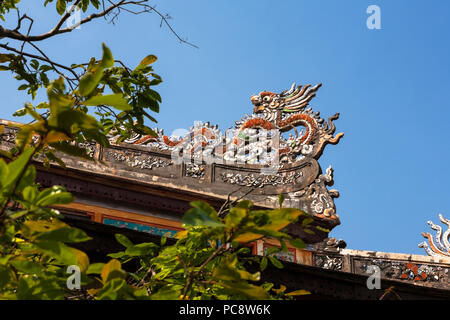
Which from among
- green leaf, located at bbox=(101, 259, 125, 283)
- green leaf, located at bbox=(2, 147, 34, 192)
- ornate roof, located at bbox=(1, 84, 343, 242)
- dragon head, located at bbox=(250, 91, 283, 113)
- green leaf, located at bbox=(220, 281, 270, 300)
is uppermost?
dragon head, located at bbox=(250, 91, 283, 113)

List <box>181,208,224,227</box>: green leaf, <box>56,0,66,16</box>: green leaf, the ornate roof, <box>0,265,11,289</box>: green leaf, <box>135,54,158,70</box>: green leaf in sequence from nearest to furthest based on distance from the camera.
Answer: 1. <box>181,208,224,227</box>: green leaf
2. <box>0,265,11,289</box>: green leaf
3. <box>135,54,158,70</box>: green leaf
4. <box>56,0,66,16</box>: green leaf
5. the ornate roof

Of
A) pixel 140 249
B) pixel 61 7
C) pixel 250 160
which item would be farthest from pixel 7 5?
pixel 250 160

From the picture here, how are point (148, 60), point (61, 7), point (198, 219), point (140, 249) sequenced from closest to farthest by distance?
1. point (198, 219)
2. point (140, 249)
3. point (148, 60)
4. point (61, 7)

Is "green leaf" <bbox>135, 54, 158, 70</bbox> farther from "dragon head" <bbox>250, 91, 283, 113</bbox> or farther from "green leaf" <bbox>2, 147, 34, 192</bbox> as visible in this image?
"dragon head" <bbox>250, 91, 283, 113</bbox>

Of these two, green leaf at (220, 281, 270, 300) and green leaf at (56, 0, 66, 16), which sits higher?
green leaf at (56, 0, 66, 16)

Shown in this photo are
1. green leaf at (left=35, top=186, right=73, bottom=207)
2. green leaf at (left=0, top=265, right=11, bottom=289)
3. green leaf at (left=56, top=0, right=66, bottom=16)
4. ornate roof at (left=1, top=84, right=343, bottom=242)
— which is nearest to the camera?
green leaf at (left=35, top=186, right=73, bottom=207)

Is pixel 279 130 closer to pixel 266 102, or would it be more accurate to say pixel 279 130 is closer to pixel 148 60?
pixel 266 102

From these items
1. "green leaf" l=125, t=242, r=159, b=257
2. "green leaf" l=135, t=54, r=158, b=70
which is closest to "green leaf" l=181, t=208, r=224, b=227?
"green leaf" l=125, t=242, r=159, b=257

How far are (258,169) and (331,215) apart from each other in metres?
1.35

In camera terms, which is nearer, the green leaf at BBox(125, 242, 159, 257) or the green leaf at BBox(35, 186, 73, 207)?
the green leaf at BBox(35, 186, 73, 207)

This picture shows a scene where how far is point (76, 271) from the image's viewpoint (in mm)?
2172
